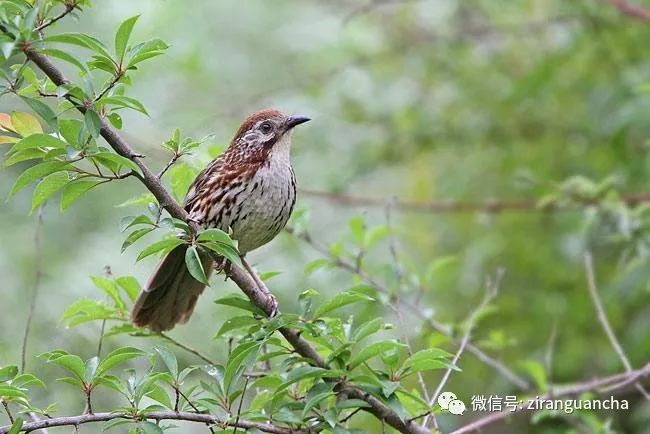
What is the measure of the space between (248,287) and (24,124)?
80 cm

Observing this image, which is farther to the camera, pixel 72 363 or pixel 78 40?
pixel 72 363

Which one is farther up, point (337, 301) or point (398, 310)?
point (337, 301)

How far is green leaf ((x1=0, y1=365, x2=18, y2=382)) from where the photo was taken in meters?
2.54

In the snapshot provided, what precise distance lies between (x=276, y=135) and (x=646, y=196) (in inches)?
76.8

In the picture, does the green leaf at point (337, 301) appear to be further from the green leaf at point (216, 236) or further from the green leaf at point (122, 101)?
the green leaf at point (122, 101)

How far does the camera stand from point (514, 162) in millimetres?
5707

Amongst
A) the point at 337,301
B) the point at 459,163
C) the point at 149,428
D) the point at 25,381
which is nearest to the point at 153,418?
the point at 149,428

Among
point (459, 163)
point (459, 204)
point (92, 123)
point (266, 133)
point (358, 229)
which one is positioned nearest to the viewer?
point (92, 123)

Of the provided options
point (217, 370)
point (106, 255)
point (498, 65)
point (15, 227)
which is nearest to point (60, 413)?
point (106, 255)

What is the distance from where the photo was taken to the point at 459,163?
6.17m

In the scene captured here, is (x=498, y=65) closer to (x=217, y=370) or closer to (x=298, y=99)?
(x=298, y=99)

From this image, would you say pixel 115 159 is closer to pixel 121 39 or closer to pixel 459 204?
pixel 121 39

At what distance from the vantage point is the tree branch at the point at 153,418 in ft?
8.04

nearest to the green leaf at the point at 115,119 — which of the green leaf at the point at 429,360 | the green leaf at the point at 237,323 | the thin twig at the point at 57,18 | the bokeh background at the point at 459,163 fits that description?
the thin twig at the point at 57,18
